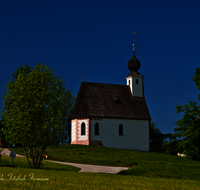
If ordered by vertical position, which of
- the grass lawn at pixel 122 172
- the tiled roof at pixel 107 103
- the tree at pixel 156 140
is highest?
the tiled roof at pixel 107 103

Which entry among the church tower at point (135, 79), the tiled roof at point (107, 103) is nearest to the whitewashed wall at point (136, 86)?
the church tower at point (135, 79)

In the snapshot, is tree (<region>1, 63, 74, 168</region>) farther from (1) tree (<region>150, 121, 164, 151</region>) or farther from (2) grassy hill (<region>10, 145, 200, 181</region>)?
(1) tree (<region>150, 121, 164, 151</region>)

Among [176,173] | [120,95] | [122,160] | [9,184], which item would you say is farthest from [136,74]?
[9,184]

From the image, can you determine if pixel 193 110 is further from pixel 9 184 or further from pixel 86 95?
pixel 9 184

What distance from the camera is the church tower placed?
56.1m

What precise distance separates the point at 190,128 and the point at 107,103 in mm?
17081

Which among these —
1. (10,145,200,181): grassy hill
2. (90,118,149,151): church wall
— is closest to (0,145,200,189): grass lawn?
(10,145,200,181): grassy hill

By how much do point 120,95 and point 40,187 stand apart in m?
43.7

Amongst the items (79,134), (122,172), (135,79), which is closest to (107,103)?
(79,134)

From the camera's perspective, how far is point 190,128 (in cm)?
3912

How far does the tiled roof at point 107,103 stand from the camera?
51406 millimetres

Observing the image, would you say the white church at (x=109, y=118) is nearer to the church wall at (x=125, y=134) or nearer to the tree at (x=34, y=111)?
the church wall at (x=125, y=134)

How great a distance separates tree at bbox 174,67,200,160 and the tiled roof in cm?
1236

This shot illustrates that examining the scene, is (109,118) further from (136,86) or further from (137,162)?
(137,162)
